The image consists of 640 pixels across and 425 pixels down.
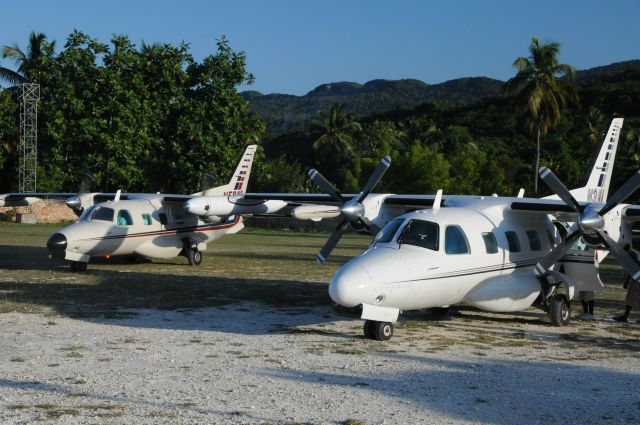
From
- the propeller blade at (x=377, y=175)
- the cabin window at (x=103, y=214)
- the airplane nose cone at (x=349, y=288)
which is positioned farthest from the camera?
the cabin window at (x=103, y=214)

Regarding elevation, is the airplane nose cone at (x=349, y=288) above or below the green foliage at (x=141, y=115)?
below

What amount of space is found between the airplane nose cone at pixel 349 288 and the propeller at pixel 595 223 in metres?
4.25

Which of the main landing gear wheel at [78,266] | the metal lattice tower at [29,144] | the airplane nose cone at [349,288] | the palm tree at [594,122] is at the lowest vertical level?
the main landing gear wheel at [78,266]

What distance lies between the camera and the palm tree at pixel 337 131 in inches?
3398

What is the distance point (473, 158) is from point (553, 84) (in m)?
11.9

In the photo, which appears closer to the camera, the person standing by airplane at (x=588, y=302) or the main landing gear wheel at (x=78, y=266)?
the person standing by airplane at (x=588, y=302)

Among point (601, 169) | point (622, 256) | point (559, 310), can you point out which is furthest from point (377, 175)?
point (601, 169)

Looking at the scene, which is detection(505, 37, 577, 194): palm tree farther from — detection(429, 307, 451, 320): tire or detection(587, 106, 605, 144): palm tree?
detection(429, 307, 451, 320): tire

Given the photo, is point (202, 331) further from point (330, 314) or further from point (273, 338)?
point (330, 314)

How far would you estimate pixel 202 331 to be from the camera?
42.5ft

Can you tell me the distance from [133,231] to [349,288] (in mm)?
13870

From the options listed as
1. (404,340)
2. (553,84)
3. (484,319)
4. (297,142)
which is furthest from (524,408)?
(297,142)

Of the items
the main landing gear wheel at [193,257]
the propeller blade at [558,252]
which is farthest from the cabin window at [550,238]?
the main landing gear wheel at [193,257]

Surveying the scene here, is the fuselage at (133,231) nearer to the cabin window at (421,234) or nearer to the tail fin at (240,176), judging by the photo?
the tail fin at (240,176)
